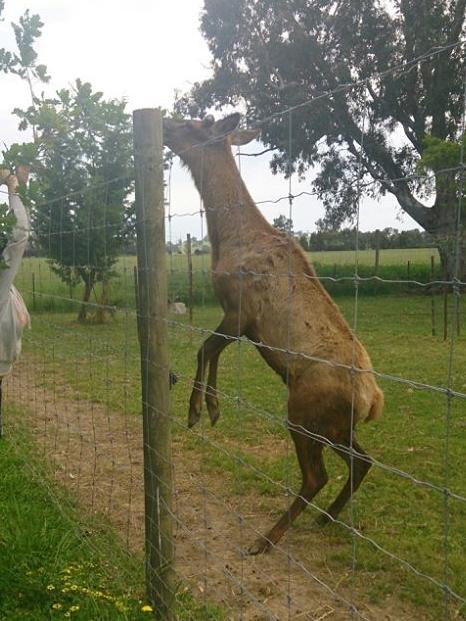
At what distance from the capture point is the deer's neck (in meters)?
4.19

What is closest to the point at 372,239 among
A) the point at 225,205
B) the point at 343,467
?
the point at 225,205

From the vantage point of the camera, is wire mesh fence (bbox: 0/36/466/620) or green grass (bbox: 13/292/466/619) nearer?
wire mesh fence (bbox: 0/36/466/620)

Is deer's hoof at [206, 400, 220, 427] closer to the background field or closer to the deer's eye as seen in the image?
the background field

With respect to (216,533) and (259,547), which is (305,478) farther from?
(216,533)

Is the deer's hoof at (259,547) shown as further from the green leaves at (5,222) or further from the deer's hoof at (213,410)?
the green leaves at (5,222)

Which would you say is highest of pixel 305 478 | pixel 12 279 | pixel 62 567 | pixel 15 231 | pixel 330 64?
pixel 330 64

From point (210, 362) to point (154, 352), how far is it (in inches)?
45.5

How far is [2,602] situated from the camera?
321 centimetres

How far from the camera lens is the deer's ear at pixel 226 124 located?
14.6ft

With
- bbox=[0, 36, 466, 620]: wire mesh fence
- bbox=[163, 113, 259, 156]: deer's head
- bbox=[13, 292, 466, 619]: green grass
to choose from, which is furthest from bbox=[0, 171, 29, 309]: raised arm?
bbox=[163, 113, 259, 156]: deer's head

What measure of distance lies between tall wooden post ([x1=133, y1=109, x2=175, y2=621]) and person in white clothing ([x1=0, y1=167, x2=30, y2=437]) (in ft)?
2.28

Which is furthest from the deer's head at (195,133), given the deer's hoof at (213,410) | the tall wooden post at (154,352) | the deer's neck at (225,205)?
the deer's hoof at (213,410)

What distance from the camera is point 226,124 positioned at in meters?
4.50

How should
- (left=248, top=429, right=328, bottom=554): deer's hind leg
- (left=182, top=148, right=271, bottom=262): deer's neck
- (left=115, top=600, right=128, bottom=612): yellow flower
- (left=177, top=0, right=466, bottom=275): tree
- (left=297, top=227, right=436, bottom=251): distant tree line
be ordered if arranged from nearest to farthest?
(left=297, top=227, right=436, bottom=251): distant tree line < (left=115, top=600, right=128, bottom=612): yellow flower < (left=248, top=429, right=328, bottom=554): deer's hind leg < (left=182, top=148, right=271, bottom=262): deer's neck < (left=177, top=0, right=466, bottom=275): tree
